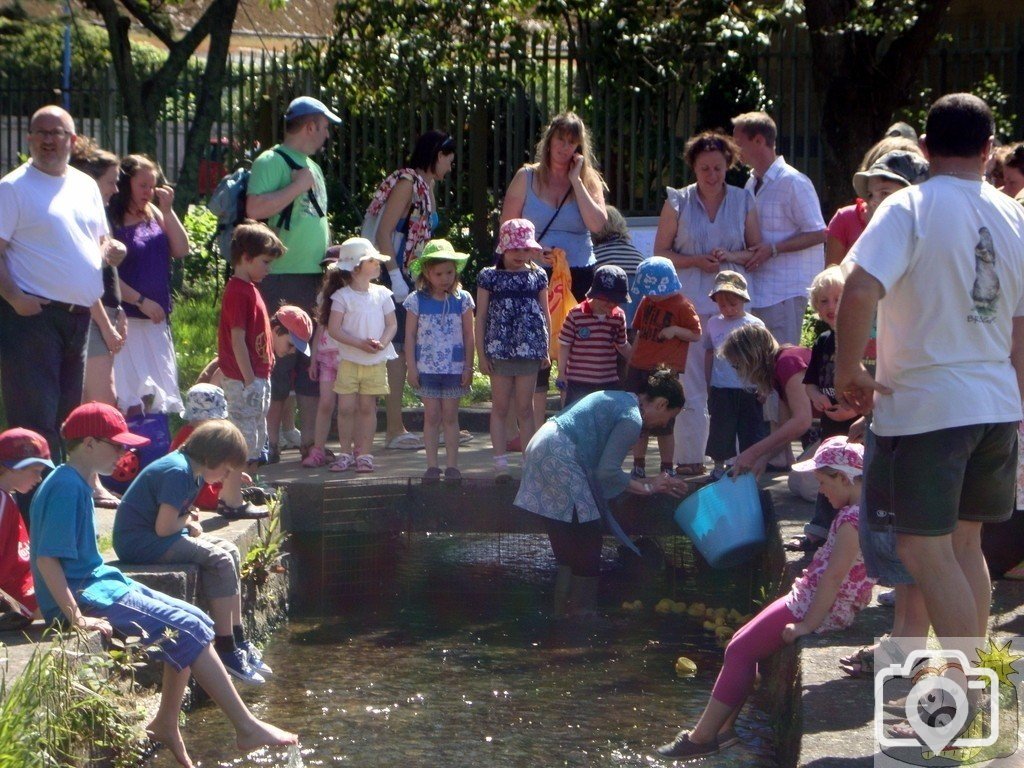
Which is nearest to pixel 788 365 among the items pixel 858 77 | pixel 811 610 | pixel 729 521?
pixel 729 521

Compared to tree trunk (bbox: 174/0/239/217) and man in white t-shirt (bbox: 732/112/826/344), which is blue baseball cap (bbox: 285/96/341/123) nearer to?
man in white t-shirt (bbox: 732/112/826/344)

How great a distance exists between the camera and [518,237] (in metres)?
7.26

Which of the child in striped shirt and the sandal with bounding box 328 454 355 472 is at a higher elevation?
the child in striped shirt

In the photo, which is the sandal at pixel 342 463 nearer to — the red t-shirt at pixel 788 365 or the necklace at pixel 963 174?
the red t-shirt at pixel 788 365

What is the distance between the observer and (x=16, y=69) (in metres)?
15.6

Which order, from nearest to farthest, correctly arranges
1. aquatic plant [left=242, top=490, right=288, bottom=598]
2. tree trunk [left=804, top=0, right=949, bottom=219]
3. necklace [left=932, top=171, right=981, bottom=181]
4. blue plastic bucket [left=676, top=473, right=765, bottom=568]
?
necklace [left=932, top=171, right=981, bottom=181] < aquatic plant [left=242, top=490, right=288, bottom=598] < blue plastic bucket [left=676, top=473, right=765, bottom=568] < tree trunk [left=804, top=0, right=949, bottom=219]

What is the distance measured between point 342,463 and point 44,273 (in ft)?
6.62

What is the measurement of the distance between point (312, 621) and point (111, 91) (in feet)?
30.3

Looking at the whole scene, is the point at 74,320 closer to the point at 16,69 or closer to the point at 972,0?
the point at 16,69

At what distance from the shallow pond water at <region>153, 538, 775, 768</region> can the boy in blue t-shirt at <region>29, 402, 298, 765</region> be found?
182 millimetres

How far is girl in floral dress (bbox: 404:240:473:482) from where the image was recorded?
740 cm

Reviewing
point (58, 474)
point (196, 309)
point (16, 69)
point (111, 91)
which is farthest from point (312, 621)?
point (16, 69)

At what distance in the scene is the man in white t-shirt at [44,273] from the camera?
238 inches

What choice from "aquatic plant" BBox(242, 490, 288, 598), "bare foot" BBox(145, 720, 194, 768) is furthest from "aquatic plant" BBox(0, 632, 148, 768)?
"aquatic plant" BBox(242, 490, 288, 598)
